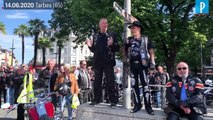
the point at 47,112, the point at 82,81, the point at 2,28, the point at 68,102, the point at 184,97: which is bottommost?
the point at 68,102

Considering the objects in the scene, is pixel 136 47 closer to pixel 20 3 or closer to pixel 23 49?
pixel 20 3

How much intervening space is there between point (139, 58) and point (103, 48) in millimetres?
918

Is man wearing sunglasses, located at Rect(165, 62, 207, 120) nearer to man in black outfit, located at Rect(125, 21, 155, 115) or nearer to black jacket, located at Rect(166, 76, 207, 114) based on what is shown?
black jacket, located at Rect(166, 76, 207, 114)

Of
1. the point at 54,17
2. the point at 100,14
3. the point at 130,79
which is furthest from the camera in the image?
the point at 54,17

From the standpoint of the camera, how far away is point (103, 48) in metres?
7.82

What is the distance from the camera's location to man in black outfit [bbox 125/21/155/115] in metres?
7.21

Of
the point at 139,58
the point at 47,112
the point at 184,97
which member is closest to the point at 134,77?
the point at 139,58

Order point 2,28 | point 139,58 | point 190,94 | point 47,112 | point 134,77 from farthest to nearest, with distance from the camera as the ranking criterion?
point 2,28 → point 134,77 → point 139,58 → point 47,112 → point 190,94

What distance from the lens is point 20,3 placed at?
35.4 feet

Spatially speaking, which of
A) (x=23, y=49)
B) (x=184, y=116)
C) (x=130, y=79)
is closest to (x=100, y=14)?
(x=130, y=79)

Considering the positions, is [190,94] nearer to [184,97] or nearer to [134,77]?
[184,97]

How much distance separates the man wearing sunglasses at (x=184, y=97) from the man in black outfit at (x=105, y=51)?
1624 millimetres

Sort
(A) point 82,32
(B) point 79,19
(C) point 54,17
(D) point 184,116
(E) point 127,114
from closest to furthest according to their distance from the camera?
(D) point 184,116 < (E) point 127,114 < (B) point 79,19 < (A) point 82,32 < (C) point 54,17

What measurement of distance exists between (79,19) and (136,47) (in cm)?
2058
